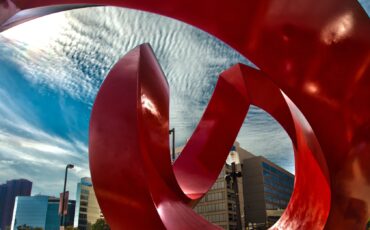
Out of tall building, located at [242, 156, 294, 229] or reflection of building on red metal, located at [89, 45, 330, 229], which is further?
tall building, located at [242, 156, 294, 229]

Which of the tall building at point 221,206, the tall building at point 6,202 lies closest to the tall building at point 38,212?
the tall building at point 6,202

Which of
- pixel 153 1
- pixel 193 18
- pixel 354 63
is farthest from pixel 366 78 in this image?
pixel 153 1

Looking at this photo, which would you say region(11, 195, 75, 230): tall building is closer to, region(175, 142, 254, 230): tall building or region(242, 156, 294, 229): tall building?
region(242, 156, 294, 229): tall building

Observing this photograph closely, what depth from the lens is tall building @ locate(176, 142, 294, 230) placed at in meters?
60.6

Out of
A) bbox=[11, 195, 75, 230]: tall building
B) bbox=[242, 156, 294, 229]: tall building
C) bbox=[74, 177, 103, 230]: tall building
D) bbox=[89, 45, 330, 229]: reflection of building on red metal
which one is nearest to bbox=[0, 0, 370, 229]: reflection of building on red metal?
bbox=[89, 45, 330, 229]: reflection of building on red metal

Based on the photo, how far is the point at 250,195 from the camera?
245 feet

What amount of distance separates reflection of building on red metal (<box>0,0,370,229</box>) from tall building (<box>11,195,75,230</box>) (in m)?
151

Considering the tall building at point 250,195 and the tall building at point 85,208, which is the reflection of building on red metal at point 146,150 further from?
the tall building at point 85,208

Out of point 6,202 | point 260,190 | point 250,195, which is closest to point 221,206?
point 250,195

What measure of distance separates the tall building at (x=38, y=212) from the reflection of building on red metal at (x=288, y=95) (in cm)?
15121

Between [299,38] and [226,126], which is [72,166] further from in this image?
[299,38]

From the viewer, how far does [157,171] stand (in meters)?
5.29

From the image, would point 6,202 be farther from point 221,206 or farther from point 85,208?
point 221,206

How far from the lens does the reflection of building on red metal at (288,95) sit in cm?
404
